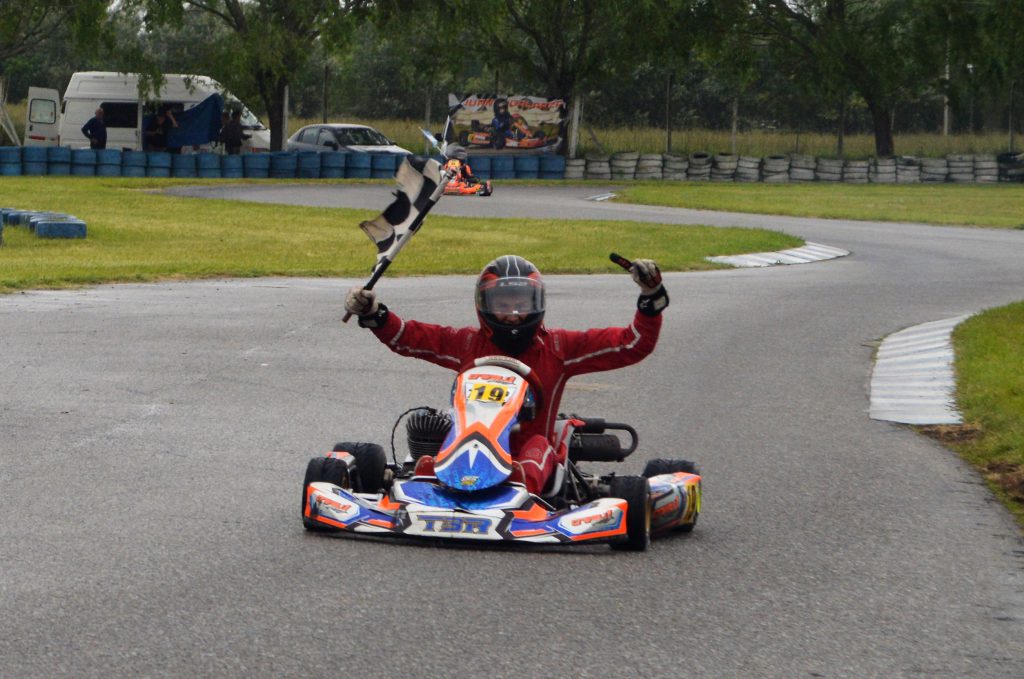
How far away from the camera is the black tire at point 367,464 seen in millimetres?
6641

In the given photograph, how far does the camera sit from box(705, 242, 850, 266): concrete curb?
21.9 metres

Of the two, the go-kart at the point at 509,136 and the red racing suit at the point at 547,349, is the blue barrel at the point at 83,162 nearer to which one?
the go-kart at the point at 509,136

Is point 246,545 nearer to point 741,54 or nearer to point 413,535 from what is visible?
point 413,535

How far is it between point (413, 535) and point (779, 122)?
44.5 metres

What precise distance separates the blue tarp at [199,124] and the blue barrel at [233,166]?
67.8 inches

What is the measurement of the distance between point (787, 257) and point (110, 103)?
22003 mm

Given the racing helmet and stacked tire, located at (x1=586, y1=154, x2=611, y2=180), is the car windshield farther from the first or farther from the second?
the racing helmet

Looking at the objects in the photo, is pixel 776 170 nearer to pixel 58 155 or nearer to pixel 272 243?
pixel 58 155

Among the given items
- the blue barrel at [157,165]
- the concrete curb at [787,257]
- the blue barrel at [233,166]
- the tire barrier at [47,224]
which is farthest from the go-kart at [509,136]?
the tire barrier at [47,224]

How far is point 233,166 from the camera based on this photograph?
124ft

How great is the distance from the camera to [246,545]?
19.4 ft

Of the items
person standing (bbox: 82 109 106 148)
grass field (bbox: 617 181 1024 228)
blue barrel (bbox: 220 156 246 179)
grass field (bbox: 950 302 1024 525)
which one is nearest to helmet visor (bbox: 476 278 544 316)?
grass field (bbox: 950 302 1024 525)

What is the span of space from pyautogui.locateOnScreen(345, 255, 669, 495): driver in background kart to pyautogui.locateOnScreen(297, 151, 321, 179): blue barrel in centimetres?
3182

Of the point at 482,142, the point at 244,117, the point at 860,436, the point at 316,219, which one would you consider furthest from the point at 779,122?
the point at 860,436
